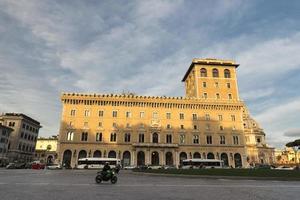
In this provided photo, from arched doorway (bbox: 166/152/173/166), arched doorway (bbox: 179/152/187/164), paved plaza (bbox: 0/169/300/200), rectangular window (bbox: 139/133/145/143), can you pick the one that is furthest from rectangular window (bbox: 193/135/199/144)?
paved plaza (bbox: 0/169/300/200)

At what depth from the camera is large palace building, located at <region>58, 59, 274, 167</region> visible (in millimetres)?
64125

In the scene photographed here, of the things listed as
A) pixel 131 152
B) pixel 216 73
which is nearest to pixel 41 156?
pixel 131 152

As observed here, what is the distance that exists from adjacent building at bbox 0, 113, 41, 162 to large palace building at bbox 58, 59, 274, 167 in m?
27.4

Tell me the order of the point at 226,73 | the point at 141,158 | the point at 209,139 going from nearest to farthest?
the point at 141,158 < the point at 209,139 < the point at 226,73

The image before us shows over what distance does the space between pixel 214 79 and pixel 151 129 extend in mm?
24233

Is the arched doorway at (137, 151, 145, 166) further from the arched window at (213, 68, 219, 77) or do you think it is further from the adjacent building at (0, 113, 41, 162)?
the adjacent building at (0, 113, 41, 162)

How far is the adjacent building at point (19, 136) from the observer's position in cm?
8131

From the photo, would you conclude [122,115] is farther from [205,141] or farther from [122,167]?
[205,141]

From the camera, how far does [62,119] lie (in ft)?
211

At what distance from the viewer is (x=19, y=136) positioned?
82.8 m

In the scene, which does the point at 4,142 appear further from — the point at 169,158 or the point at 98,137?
the point at 169,158

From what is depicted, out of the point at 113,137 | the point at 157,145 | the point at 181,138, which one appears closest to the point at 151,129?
the point at 157,145

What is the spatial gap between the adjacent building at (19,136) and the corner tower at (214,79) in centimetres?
5474

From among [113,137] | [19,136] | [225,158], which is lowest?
[225,158]
